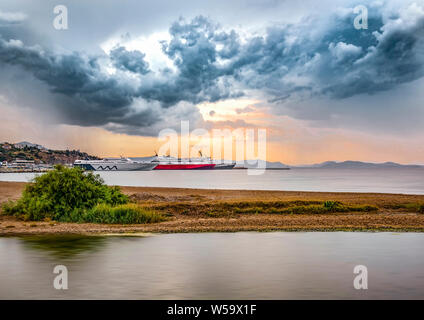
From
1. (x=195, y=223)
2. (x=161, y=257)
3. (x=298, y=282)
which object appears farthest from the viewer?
(x=195, y=223)

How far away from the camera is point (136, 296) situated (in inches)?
402

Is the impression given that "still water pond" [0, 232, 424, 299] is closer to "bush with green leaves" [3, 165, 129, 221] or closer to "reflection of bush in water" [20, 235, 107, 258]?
"reflection of bush in water" [20, 235, 107, 258]

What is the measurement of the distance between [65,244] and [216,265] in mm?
6279

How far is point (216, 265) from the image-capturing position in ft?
43.0

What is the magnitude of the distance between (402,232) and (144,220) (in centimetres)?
1194

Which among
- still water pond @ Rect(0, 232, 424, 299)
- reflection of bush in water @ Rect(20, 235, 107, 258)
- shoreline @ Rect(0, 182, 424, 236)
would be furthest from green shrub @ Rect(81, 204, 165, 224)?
still water pond @ Rect(0, 232, 424, 299)

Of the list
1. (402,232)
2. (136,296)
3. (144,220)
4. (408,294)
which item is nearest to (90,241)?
(144,220)

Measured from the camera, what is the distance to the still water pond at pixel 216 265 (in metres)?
10.5

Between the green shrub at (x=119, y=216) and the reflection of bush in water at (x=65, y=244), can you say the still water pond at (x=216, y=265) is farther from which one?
the green shrub at (x=119, y=216)

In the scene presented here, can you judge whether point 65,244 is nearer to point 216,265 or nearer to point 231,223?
point 216,265

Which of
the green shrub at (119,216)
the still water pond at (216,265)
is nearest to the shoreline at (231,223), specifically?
the green shrub at (119,216)

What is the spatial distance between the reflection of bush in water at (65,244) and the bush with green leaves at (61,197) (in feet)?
18.2

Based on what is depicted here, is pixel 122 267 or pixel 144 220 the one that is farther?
pixel 144 220
